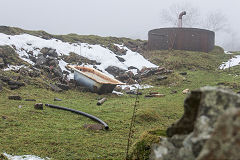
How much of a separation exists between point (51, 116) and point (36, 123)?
1.08 m

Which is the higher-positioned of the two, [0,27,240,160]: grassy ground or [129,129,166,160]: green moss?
[129,129,166,160]: green moss

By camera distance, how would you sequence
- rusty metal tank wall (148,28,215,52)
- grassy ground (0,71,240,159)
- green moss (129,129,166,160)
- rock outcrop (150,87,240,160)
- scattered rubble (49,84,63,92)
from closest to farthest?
rock outcrop (150,87,240,160), green moss (129,129,166,160), grassy ground (0,71,240,159), scattered rubble (49,84,63,92), rusty metal tank wall (148,28,215,52)

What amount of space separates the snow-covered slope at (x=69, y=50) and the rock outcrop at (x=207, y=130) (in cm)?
1681

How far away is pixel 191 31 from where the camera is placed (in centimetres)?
2997

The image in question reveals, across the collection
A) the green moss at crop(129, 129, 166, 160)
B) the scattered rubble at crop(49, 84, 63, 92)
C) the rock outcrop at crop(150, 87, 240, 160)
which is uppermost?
the rock outcrop at crop(150, 87, 240, 160)

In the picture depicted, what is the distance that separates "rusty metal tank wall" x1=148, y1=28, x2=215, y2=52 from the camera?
3003 cm

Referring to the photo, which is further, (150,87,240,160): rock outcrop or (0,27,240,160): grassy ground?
(0,27,240,160): grassy ground

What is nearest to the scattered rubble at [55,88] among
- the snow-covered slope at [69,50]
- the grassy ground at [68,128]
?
the grassy ground at [68,128]

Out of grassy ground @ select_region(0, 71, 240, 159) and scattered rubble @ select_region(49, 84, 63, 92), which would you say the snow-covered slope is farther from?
grassy ground @ select_region(0, 71, 240, 159)

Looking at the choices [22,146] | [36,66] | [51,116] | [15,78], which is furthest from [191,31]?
[22,146]

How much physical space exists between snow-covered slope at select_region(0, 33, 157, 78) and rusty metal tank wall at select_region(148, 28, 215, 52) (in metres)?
5.62

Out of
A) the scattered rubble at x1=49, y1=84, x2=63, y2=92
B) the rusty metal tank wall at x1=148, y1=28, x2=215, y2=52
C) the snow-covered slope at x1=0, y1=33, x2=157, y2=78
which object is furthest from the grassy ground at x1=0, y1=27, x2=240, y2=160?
the rusty metal tank wall at x1=148, y1=28, x2=215, y2=52

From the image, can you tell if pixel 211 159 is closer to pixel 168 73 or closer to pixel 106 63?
pixel 168 73

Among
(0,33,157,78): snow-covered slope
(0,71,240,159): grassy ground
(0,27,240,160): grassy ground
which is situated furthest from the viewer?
(0,33,157,78): snow-covered slope
